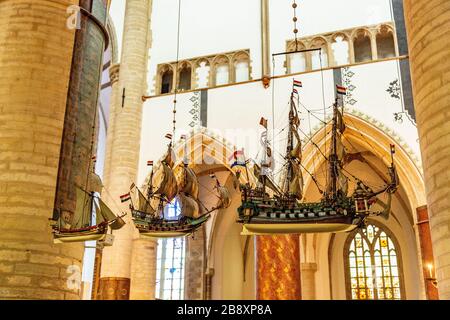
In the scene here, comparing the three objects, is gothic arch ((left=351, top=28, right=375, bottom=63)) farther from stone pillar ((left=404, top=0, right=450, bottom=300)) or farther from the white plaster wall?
stone pillar ((left=404, top=0, right=450, bottom=300))

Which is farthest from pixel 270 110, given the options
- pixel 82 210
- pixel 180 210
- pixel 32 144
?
pixel 32 144

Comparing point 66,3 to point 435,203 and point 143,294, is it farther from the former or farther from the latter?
point 143,294

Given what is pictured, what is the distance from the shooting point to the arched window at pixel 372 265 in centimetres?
1819

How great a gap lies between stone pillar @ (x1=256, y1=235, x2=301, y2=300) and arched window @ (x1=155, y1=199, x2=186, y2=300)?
7108 millimetres

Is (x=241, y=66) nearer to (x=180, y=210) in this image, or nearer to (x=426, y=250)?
(x=180, y=210)

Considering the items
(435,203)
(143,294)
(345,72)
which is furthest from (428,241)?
(143,294)

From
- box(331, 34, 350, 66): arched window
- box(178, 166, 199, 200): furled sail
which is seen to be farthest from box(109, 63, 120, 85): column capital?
box(331, 34, 350, 66): arched window

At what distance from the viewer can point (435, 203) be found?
6234mm

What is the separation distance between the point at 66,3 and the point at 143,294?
8262mm

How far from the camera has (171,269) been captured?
19812 mm

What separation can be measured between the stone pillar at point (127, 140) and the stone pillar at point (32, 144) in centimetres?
584

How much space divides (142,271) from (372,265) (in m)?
8.51

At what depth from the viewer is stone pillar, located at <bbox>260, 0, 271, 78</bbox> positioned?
14.6m

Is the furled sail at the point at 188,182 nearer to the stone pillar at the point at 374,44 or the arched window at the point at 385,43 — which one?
the stone pillar at the point at 374,44
